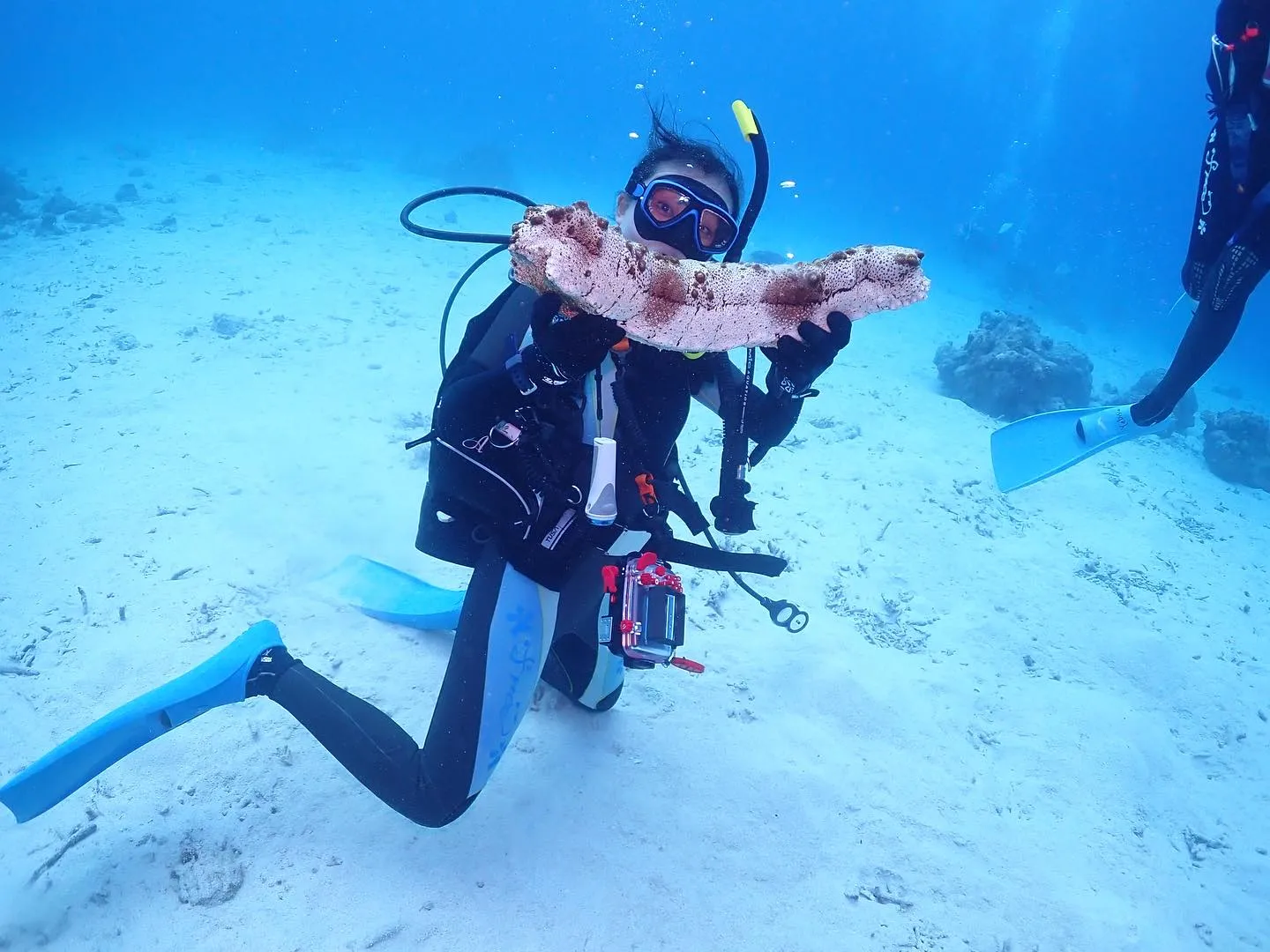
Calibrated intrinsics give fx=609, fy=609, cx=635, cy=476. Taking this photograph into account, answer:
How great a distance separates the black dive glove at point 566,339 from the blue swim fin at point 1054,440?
4.74 metres

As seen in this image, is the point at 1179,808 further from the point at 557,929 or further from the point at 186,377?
the point at 186,377

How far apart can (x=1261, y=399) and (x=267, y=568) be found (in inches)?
1235

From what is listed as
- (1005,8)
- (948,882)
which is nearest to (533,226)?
(948,882)

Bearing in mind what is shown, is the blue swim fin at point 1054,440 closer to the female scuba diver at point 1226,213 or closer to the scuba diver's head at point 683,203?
the female scuba diver at point 1226,213

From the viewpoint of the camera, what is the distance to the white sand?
2811mm

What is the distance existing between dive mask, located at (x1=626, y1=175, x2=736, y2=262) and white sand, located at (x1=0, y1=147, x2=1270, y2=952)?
283 cm

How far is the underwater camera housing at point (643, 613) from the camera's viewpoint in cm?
257

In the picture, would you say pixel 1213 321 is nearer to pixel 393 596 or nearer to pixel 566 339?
pixel 566 339

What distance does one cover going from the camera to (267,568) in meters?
4.75

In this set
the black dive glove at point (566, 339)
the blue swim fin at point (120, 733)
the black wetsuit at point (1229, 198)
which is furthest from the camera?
the black wetsuit at point (1229, 198)

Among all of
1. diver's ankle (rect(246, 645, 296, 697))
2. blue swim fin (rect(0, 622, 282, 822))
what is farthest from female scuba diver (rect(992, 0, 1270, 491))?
blue swim fin (rect(0, 622, 282, 822))

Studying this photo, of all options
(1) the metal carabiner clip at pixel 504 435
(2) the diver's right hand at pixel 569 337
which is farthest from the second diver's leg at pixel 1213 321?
(1) the metal carabiner clip at pixel 504 435

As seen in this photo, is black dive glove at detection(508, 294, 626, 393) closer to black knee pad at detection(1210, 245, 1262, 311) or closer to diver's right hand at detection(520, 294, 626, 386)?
diver's right hand at detection(520, 294, 626, 386)

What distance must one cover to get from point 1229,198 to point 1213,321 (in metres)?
0.85
